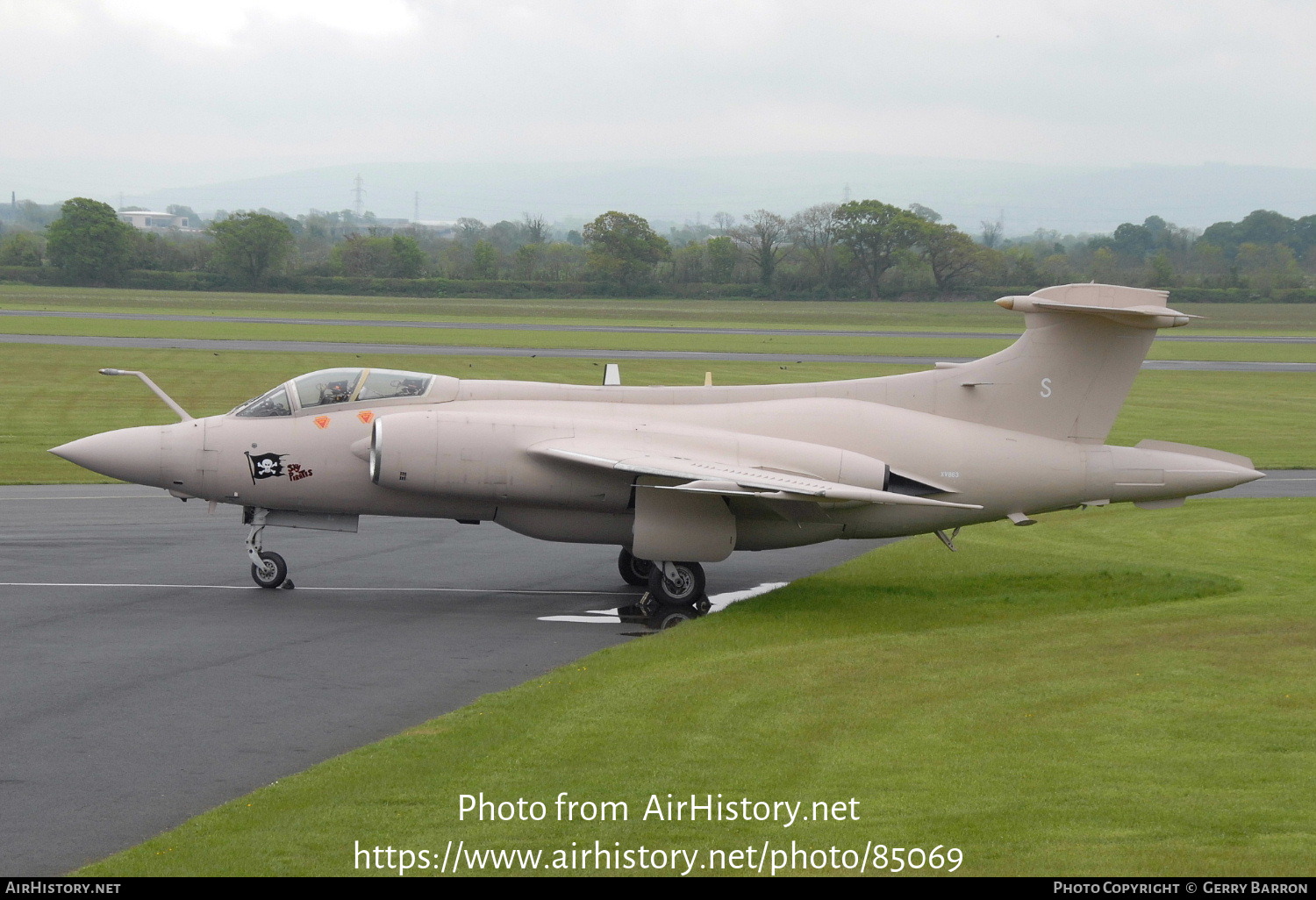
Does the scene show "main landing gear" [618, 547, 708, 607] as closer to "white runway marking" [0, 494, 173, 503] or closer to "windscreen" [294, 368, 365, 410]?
"windscreen" [294, 368, 365, 410]

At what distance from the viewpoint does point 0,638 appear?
1458 centimetres

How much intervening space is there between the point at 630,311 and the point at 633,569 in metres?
93.8

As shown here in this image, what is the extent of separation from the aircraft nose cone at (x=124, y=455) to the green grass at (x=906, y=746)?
7609 mm

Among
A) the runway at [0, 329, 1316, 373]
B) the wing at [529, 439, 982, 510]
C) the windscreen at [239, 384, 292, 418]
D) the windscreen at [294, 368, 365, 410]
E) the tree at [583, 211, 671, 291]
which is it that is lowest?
the runway at [0, 329, 1316, 373]

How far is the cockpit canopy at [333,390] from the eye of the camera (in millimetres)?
17750

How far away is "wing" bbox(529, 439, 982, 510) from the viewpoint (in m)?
15.5

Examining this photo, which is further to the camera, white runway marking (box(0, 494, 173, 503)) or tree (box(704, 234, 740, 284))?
tree (box(704, 234, 740, 284))

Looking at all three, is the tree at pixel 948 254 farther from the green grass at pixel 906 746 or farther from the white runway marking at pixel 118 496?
the green grass at pixel 906 746

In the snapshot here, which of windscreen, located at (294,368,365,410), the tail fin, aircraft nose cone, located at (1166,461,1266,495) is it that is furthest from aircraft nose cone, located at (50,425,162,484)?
aircraft nose cone, located at (1166,461,1266,495)

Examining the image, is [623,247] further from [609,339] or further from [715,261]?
[609,339]

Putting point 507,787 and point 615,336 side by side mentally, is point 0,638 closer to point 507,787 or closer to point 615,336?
point 507,787

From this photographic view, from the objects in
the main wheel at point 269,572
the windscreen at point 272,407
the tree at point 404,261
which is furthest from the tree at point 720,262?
the main wheel at point 269,572

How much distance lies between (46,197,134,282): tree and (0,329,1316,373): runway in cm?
6077
